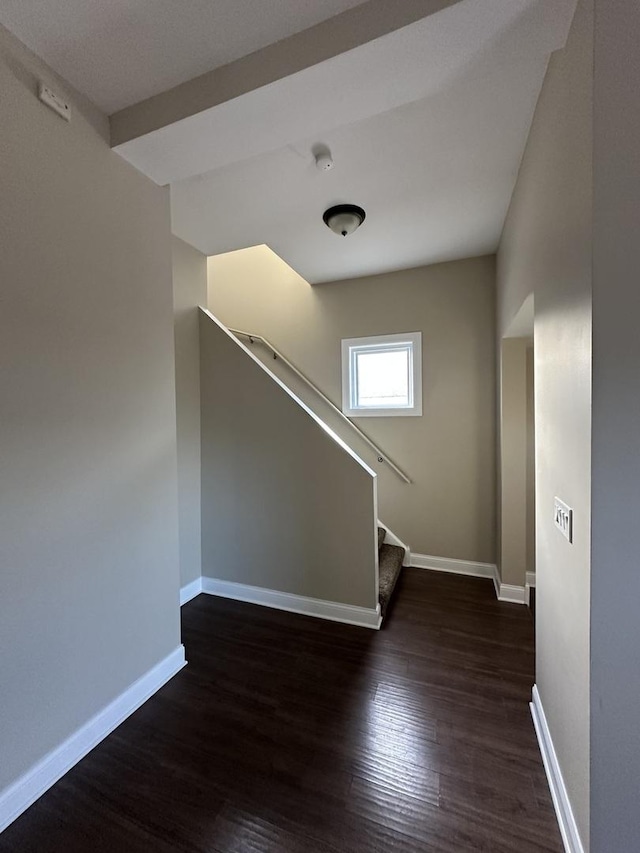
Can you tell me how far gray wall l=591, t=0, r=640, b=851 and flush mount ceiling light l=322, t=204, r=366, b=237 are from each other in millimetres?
1428

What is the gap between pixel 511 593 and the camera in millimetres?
2645

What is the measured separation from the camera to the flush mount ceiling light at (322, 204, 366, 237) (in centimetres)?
219

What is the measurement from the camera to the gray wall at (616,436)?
0.88 metres

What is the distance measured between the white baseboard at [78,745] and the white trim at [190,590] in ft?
2.48

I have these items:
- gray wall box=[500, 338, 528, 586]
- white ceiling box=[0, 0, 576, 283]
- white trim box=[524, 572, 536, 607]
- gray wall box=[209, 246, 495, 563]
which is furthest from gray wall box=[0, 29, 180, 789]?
white trim box=[524, 572, 536, 607]

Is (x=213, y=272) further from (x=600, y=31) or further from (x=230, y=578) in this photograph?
(x=600, y=31)

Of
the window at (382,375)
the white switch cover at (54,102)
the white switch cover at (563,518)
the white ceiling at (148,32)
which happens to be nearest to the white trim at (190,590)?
the window at (382,375)

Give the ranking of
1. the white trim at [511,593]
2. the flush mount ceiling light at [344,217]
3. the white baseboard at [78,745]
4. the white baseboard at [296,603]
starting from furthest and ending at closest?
the white trim at [511,593] < the white baseboard at [296,603] < the flush mount ceiling light at [344,217] < the white baseboard at [78,745]

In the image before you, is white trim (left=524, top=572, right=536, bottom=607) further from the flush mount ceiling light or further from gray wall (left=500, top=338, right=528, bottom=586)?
the flush mount ceiling light

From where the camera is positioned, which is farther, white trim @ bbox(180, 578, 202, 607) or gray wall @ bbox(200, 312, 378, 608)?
white trim @ bbox(180, 578, 202, 607)

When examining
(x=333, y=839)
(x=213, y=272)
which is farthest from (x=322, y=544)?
(x=213, y=272)

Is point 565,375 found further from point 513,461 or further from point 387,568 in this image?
point 387,568

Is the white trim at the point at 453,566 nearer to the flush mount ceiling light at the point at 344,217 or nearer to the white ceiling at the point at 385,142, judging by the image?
the white ceiling at the point at 385,142

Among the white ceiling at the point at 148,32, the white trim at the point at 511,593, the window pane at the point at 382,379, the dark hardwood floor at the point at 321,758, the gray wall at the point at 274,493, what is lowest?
the dark hardwood floor at the point at 321,758
